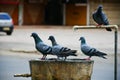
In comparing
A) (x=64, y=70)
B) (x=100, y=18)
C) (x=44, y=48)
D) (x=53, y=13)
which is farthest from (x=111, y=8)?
(x=64, y=70)

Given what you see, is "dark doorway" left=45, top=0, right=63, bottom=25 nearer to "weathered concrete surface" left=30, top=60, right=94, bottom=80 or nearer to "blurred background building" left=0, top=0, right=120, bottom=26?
"blurred background building" left=0, top=0, right=120, bottom=26

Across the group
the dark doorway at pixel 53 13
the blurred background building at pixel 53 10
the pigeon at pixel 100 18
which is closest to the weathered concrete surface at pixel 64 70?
the pigeon at pixel 100 18

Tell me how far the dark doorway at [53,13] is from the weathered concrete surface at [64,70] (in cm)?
4822

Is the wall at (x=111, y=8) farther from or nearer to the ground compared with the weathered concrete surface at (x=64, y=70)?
farther from the ground

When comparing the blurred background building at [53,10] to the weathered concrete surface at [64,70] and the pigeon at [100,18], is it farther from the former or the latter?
the weathered concrete surface at [64,70]

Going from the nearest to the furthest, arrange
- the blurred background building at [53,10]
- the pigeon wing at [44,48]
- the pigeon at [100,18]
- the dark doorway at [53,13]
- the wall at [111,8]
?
the pigeon wing at [44,48] < the pigeon at [100,18] < the wall at [111,8] < the blurred background building at [53,10] < the dark doorway at [53,13]

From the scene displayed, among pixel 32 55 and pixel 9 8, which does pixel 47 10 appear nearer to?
pixel 9 8

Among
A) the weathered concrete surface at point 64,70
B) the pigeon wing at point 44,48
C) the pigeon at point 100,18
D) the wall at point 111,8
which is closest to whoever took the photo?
the weathered concrete surface at point 64,70

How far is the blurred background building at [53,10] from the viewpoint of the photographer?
191 feet

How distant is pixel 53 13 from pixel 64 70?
48750mm

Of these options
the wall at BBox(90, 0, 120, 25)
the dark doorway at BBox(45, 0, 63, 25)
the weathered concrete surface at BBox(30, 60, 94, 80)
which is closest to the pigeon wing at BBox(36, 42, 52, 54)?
the weathered concrete surface at BBox(30, 60, 94, 80)

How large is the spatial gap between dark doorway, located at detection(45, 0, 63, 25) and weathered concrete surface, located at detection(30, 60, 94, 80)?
158 ft

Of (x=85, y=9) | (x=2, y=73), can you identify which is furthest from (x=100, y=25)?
(x=85, y=9)

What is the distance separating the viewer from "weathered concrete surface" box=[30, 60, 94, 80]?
39.1 ft
